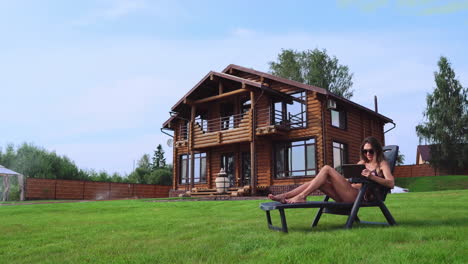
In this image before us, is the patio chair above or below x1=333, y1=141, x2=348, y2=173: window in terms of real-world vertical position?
below

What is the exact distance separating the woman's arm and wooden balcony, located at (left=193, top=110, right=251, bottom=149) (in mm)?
13478

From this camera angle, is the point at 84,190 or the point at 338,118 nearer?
the point at 338,118

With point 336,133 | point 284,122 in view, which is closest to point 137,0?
point 284,122

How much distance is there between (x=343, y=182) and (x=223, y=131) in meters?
14.9

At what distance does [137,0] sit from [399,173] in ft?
86.7

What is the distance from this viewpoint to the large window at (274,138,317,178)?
1831 cm

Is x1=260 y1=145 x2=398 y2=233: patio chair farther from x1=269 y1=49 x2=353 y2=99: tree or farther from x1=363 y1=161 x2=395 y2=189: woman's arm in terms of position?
x1=269 y1=49 x2=353 y2=99: tree

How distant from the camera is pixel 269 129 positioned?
18.1 metres

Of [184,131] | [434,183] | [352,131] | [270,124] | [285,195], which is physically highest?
[184,131]

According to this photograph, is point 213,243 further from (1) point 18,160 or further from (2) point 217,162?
(1) point 18,160

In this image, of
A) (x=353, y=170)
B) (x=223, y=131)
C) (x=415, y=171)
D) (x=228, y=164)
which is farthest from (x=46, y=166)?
(x=353, y=170)

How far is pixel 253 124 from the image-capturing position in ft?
60.1

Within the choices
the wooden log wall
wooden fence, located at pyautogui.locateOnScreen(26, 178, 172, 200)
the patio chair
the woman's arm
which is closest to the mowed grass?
the patio chair

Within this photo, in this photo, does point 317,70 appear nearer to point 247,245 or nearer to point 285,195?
point 285,195
